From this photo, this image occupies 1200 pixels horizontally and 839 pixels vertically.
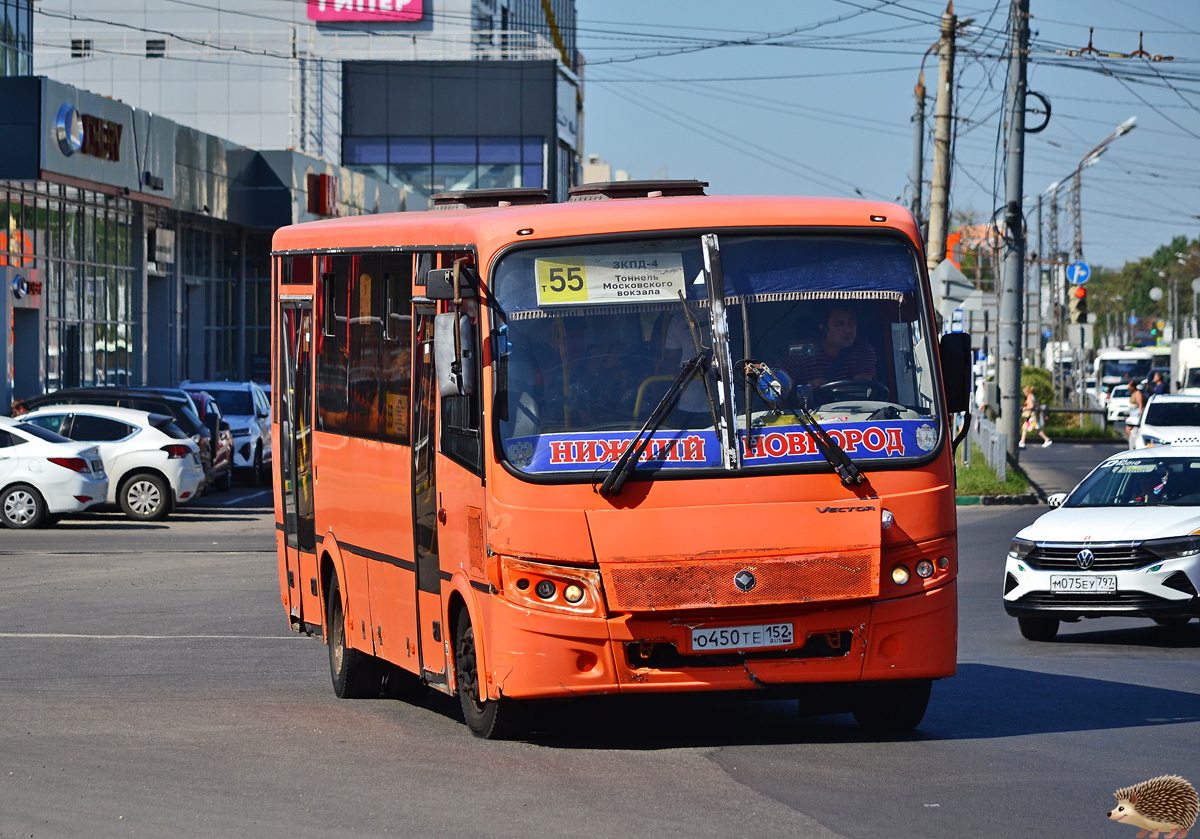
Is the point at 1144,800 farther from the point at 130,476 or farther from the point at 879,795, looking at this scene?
the point at 130,476

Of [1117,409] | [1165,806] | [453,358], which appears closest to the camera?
[1165,806]

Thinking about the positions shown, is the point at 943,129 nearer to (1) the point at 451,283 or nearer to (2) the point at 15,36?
(1) the point at 451,283

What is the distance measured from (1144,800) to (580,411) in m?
3.36

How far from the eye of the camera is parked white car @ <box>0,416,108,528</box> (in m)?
26.0

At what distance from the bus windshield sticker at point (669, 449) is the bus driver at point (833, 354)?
28cm

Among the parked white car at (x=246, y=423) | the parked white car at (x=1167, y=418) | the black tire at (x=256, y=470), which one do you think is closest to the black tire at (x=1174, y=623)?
the parked white car at (x=1167, y=418)

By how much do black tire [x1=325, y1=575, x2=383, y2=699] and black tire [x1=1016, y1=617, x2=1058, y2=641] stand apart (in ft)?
19.6

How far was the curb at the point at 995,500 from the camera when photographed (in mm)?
30203

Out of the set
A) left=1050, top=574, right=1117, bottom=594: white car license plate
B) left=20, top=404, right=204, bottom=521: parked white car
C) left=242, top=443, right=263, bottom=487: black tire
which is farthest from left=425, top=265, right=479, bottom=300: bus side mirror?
left=242, top=443, right=263, bottom=487: black tire

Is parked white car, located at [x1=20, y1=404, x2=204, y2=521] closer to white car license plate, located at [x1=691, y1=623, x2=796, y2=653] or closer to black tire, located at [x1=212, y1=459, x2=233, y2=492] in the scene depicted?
black tire, located at [x1=212, y1=459, x2=233, y2=492]

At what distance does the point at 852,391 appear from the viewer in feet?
30.1

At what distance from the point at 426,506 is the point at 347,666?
6.39 feet

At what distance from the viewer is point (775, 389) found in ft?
29.5

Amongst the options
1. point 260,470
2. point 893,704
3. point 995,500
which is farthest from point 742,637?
point 260,470
